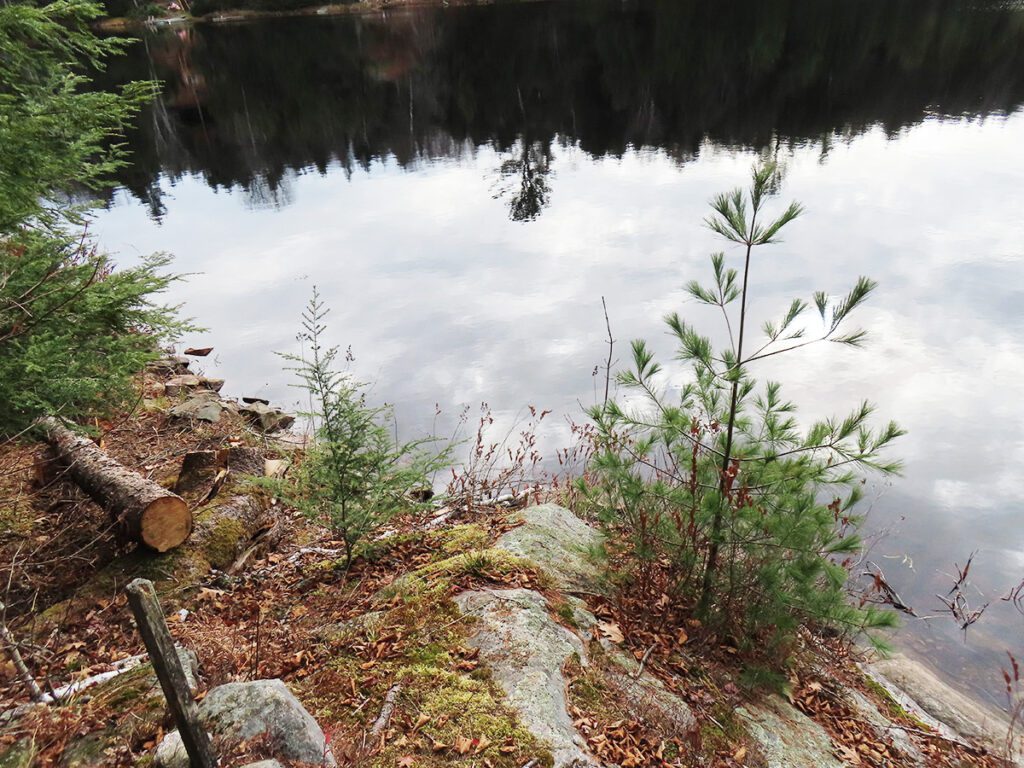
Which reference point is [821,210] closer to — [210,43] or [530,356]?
[530,356]

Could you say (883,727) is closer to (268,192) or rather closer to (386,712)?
(386,712)

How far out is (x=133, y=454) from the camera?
23.0 feet

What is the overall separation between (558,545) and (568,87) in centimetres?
3310

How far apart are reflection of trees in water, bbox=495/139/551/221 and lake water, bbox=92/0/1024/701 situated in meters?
0.14

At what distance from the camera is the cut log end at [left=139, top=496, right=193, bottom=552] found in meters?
4.89

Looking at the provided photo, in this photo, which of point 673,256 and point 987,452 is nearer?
point 987,452

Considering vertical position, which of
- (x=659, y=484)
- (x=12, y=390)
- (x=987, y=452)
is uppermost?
(x=12, y=390)

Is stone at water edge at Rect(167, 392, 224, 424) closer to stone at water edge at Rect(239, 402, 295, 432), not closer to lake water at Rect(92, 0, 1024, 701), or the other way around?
stone at water edge at Rect(239, 402, 295, 432)

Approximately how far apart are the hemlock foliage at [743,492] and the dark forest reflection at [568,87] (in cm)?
1487

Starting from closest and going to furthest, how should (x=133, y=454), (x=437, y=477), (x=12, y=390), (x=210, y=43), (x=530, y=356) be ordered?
1. (x=12, y=390)
2. (x=133, y=454)
3. (x=437, y=477)
4. (x=530, y=356)
5. (x=210, y=43)

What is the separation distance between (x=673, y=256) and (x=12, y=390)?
12.6 meters

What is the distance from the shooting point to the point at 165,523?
4.98m

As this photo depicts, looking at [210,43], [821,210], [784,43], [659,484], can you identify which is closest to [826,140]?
[821,210]

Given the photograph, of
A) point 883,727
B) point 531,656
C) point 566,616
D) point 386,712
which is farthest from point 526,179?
point 386,712
